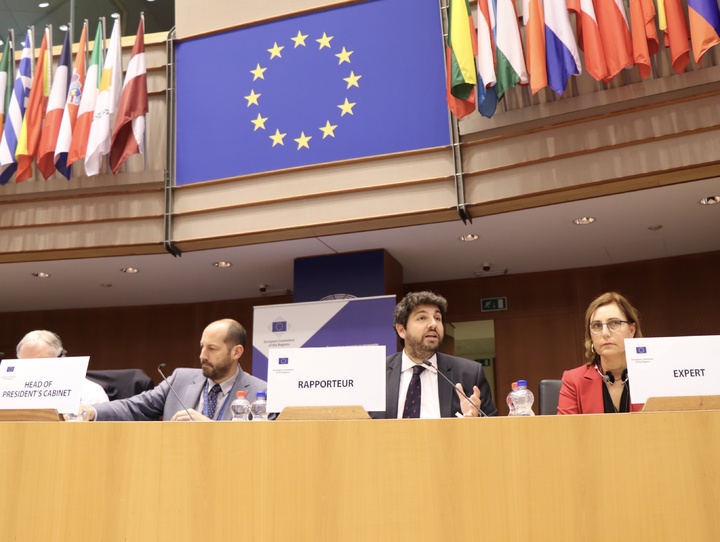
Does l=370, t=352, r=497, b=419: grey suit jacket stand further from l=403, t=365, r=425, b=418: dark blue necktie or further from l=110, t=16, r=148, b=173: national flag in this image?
l=110, t=16, r=148, b=173: national flag

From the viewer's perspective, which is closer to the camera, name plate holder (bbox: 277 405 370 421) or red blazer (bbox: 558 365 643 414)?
name plate holder (bbox: 277 405 370 421)

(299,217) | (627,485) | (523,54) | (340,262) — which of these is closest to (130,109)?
(299,217)

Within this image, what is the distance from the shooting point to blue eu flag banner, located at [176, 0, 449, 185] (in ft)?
19.3

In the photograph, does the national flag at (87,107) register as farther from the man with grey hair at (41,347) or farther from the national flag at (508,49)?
the national flag at (508,49)

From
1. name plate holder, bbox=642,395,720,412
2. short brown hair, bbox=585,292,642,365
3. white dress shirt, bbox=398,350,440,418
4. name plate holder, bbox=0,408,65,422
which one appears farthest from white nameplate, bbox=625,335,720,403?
name plate holder, bbox=0,408,65,422

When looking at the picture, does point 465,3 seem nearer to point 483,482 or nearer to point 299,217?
point 299,217

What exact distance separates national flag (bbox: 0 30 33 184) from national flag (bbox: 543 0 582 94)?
4.77m

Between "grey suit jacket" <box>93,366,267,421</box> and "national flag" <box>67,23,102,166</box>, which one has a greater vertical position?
"national flag" <box>67,23,102,166</box>

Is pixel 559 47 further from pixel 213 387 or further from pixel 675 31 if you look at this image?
pixel 213 387

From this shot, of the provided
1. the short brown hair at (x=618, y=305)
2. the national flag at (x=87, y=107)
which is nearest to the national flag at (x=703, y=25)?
the short brown hair at (x=618, y=305)

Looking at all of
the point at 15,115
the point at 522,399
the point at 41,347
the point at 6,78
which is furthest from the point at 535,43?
the point at 6,78

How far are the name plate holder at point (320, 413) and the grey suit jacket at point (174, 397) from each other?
1.66 metres

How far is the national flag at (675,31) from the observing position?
15.7 ft

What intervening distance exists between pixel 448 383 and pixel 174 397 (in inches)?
57.2
